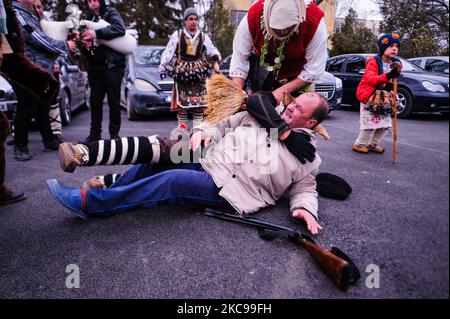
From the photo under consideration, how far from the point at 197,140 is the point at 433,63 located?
1.15 meters

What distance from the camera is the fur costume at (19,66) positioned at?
1997 millimetres

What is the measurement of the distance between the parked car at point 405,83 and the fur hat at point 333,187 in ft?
2.39

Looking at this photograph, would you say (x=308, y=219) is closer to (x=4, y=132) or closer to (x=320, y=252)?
(x=320, y=252)

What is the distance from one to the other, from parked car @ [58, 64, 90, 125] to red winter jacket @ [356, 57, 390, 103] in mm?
4288

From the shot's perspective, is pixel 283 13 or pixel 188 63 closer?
pixel 283 13

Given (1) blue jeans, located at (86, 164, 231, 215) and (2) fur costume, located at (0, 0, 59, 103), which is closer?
(1) blue jeans, located at (86, 164, 231, 215)

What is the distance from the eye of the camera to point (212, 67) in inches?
144

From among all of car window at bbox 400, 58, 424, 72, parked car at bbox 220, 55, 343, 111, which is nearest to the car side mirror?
parked car at bbox 220, 55, 343, 111

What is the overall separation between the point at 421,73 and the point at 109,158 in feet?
4.82

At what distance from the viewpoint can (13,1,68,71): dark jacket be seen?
2428 millimetres

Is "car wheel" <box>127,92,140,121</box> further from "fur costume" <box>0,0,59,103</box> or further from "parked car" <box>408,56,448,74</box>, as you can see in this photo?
"parked car" <box>408,56,448,74</box>

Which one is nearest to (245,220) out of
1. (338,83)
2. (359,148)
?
(338,83)

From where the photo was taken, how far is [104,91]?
337 centimetres
